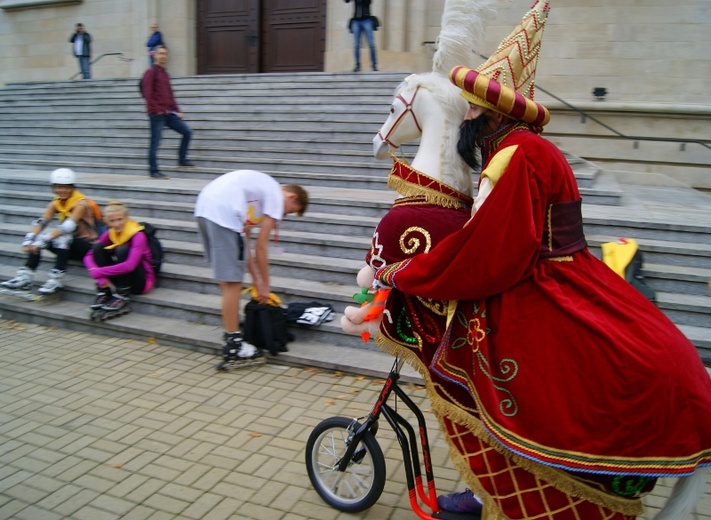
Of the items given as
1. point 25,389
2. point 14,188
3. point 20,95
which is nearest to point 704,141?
point 25,389

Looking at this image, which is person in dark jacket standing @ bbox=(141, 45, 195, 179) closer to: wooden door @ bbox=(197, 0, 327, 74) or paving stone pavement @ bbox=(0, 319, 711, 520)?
paving stone pavement @ bbox=(0, 319, 711, 520)

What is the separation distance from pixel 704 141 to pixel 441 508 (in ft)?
35.7

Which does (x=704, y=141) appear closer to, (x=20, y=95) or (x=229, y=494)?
(x=229, y=494)

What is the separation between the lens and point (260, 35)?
16000 mm

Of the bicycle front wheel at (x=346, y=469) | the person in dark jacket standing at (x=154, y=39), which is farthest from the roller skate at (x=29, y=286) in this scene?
the person in dark jacket standing at (x=154, y=39)

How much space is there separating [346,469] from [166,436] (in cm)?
156

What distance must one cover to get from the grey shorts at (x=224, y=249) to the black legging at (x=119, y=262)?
5.19ft

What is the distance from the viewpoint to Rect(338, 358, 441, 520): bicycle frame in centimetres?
281

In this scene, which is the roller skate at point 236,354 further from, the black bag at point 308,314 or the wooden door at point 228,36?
the wooden door at point 228,36

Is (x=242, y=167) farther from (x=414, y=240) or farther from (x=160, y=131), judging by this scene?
(x=414, y=240)

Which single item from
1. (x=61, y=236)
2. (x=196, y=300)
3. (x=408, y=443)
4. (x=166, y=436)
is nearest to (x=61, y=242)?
(x=61, y=236)

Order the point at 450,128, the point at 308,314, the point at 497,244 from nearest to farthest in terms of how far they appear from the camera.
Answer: the point at 497,244, the point at 450,128, the point at 308,314

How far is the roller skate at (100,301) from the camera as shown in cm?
606

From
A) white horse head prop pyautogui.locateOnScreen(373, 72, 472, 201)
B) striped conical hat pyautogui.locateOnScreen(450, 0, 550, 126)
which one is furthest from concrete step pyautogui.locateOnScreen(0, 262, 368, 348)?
striped conical hat pyautogui.locateOnScreen(450, 0, 550, 126)
